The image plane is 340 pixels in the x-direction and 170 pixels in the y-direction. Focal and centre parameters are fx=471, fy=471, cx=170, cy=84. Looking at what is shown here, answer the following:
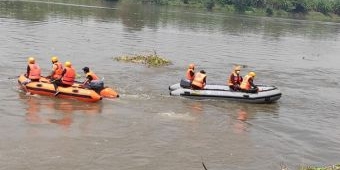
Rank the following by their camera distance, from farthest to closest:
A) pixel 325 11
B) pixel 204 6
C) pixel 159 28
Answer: pixel 325 11
pixel 204 6
pixel 159 28

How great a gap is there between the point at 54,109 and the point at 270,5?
97.4 meters

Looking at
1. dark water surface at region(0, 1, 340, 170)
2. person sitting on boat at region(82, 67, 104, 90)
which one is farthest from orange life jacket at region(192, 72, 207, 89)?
person sitting on boat at region(82, 67, 104, 90)

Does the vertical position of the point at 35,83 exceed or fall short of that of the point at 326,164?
it exceeds it

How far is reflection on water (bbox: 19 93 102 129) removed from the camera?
562 inches

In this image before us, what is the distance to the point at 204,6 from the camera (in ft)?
332

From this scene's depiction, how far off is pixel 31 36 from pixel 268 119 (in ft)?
71.9

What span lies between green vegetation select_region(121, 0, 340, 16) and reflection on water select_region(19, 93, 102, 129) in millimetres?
84090

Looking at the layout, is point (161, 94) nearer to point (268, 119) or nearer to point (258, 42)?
point (268, 119)

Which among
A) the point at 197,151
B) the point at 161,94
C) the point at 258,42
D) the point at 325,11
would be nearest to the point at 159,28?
the point at 258,42

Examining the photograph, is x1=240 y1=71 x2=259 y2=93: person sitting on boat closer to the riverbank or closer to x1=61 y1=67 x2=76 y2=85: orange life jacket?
x1=61 y1=67 x2=76 y2=85: orange life jacket

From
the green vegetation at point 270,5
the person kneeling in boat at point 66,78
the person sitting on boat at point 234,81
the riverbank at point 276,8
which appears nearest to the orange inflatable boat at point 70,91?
the person kneeling in boat at point 66,78

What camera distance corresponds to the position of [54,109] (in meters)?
15.5

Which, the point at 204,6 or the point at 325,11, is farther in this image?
Result: the point at 325,11

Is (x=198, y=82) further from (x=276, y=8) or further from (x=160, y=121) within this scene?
(x=276, y=8)
